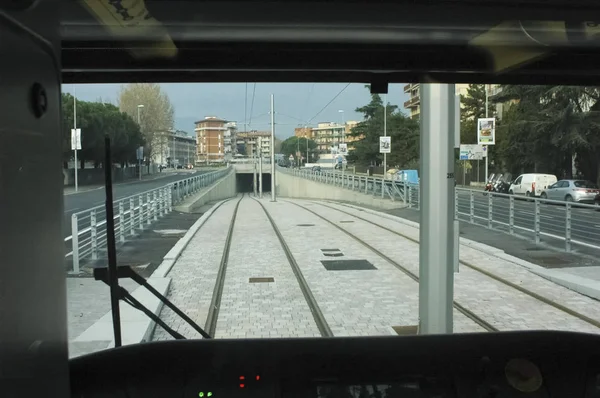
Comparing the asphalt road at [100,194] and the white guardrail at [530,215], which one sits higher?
the asphalt road at [100,194]

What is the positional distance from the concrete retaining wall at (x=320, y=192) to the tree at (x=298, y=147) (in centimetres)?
1706

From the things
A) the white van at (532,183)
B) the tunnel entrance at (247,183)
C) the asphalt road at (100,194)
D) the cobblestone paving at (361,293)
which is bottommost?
the tunnel entrance at (247,183)

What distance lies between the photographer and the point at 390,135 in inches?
1278

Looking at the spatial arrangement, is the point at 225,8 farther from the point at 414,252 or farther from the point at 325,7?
the point at 414,252

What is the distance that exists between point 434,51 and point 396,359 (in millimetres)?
1282

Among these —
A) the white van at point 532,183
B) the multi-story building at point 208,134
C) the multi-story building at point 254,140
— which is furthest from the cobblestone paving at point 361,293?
the multi-story building at point 254,140

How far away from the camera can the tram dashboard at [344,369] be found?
238cm

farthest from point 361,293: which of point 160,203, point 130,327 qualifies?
point 160,203

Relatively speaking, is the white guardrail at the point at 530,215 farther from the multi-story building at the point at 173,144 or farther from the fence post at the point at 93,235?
the fence post at the point at 93,235

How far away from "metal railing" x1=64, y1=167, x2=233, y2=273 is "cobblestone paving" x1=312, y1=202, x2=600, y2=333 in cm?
444

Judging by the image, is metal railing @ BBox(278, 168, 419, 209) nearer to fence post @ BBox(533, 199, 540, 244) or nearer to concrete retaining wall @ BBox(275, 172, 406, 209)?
concrete retaining wall @ BBox(275, 172, 406, 209)

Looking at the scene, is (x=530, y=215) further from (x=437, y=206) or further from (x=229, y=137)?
(x=437, y=206)

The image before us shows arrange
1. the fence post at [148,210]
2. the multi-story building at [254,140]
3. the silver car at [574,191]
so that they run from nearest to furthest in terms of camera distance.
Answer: the fence post at [148,210]
the silver car at [574,191]
the multi-story building at [254,140]

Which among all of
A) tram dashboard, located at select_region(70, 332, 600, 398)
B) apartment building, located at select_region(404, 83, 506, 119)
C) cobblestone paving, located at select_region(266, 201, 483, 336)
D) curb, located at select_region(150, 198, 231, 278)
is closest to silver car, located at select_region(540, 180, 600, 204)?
cobblestone paving, located at select_region(266, 201, 483, 336)
